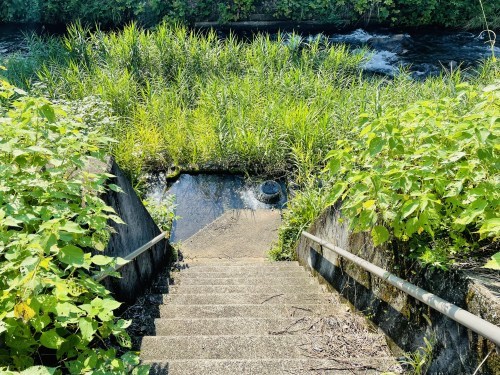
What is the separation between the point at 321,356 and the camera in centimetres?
230

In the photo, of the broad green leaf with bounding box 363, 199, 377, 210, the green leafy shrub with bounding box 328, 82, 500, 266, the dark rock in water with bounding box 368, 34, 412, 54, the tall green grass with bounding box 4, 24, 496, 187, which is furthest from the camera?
the dark rock in water with bounding box 368, 34, 412, 54

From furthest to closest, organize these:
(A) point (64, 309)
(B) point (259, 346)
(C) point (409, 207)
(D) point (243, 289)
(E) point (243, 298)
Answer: (D) point (243, 289), (E) point (243, 298), (B) point (259, 346), (C) point (409, 207), (A) point (64, 309)

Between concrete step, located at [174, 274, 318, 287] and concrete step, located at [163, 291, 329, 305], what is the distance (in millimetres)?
455

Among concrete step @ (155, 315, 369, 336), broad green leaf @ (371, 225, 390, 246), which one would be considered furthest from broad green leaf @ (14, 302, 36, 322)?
broad green leaf @ (371, 225, 390, 246)

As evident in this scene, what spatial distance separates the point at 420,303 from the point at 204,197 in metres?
4.33

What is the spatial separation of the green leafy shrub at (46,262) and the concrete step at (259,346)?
32cm

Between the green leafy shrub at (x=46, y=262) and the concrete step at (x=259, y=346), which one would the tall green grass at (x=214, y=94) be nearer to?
the concrete step at (x=259, y=346)

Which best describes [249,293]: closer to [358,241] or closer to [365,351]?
[358,241]

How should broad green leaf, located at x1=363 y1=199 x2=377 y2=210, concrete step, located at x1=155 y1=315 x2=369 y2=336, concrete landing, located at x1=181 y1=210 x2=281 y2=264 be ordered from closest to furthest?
1. broad green leaf, located at x1=363 y1=199 x2=377 y2=210
2. concrete step, located at x1=155 y1=315 x2=369 y2=336
3. concrete landing, located at x1=181 y1=210 x2=281 y2=264

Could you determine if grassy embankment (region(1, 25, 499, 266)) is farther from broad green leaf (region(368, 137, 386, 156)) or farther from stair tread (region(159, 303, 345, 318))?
broad green leaf (region(368, 137, 386, 156))

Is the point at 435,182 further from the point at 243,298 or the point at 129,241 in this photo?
the point at 129,241

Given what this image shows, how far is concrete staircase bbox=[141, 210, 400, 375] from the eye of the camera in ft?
7.02

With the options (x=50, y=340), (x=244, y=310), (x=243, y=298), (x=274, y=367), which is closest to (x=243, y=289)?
(x=243, y=298)

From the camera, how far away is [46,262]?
1.43m
